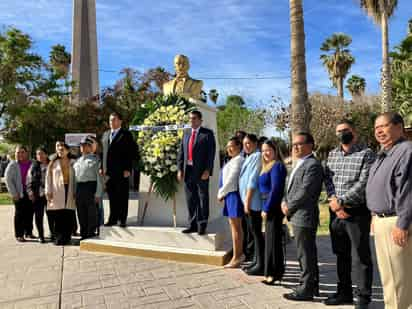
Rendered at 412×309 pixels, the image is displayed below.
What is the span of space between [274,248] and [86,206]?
3.97m

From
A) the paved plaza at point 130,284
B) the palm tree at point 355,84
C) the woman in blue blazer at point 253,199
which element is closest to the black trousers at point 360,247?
the paved plaza at point 130,284

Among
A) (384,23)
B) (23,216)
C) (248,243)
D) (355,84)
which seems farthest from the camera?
(355,84)

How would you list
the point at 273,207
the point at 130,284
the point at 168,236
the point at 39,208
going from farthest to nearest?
the point at 39,208
the point at 168,236
the point at 130,284
the point at 273,207

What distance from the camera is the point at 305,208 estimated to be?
13.9 ft

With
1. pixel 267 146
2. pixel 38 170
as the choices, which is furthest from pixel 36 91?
pixel 267 146

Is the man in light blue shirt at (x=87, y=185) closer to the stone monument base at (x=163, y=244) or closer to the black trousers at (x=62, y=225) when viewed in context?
the black trousers at (x=62, y=225)

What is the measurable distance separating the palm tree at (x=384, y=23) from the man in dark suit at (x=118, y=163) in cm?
1446

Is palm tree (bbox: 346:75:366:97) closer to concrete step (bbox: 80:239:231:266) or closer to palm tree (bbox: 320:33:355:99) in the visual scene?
palm tree (bbox: 320:33:355:99)

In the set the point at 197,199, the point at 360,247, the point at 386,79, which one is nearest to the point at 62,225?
the point at 197,199

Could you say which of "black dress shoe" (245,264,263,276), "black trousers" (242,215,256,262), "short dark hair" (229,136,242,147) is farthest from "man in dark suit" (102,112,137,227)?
"black dress shoe" (245,264,263,276)

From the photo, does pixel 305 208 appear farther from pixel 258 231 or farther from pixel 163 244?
pixel 163 244

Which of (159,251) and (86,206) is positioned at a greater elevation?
(86,206)

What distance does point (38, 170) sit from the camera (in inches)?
300

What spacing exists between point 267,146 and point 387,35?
17.3 m
